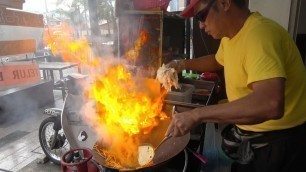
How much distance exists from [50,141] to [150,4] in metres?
3.04

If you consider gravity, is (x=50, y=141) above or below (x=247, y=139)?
below

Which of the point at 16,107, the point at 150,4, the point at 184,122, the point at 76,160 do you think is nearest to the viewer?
the point at 184,122

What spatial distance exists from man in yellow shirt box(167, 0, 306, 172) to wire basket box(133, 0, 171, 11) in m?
2.21

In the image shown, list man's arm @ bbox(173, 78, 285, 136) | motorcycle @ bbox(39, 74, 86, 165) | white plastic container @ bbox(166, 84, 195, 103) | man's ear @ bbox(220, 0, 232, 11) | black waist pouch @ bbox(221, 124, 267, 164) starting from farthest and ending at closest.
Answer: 1. motorcycle @ bbox(39, 74, 86, 165)
2. white plastic container @ bbox(166, 84, 195, 103)
3. black waist pouch @ bbox(221, 124, 267, 164)
4. man's ear @ bbox(220, 0, 232, 11)
5. man's arm @ bbox(173, 78, 285, 136)

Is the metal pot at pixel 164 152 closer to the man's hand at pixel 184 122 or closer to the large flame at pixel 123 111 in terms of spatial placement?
the large flame at pixel 123 111

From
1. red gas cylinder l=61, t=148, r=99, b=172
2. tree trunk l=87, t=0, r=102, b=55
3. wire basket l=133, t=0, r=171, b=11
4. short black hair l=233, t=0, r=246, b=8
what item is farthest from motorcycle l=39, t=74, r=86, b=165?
short black hair l=233, t=0, r=246, b=8

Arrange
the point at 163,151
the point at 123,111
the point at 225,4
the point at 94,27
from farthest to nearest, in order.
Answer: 1. the point at 94,27
2. the point at 123,111
3. the point at 163,151
4. the point at 225,4

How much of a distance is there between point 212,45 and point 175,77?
3.02 metres

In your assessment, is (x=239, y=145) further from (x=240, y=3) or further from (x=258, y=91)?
(x=240, y=3)

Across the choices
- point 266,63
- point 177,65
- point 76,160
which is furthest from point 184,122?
point 177,65

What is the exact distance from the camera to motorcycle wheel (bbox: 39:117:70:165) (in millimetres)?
4297

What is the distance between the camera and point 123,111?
227cm

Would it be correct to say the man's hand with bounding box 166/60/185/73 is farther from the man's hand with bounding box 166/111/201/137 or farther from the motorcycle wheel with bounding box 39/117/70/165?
the motorcycle wheel with bounding box 39/117/70/165

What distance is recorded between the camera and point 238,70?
1.77 meters
